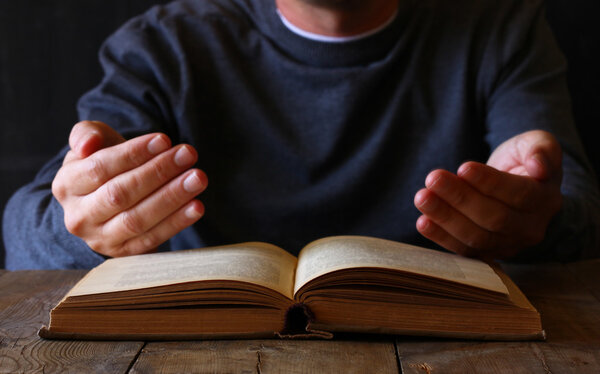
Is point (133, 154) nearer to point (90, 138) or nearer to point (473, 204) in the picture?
point (90, 138)

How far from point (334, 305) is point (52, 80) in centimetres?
140

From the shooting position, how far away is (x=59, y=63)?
169 centimetres

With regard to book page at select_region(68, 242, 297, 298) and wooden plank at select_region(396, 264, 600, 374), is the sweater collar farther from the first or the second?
wooden plank at select_region(396, 264, 600, 374)

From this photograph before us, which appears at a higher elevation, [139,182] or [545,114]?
[139,182]

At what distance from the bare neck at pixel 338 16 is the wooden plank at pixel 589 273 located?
29.0 inches

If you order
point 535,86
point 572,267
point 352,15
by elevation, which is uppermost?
point 352,15

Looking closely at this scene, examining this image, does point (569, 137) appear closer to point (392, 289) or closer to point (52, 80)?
point (392, 289)

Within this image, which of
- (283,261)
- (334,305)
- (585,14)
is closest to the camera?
(334,305)

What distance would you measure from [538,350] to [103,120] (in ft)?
3.23

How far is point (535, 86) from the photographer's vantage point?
51.2 inches

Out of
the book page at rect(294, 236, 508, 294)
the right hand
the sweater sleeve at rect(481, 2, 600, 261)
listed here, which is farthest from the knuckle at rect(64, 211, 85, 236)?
the sweater sleeve at rect(481, 2, 600, 261)

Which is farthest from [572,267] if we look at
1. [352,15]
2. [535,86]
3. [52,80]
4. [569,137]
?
[52,80]

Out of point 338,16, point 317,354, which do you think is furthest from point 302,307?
point 338,16

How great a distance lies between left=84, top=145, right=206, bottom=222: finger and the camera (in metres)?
0.79
